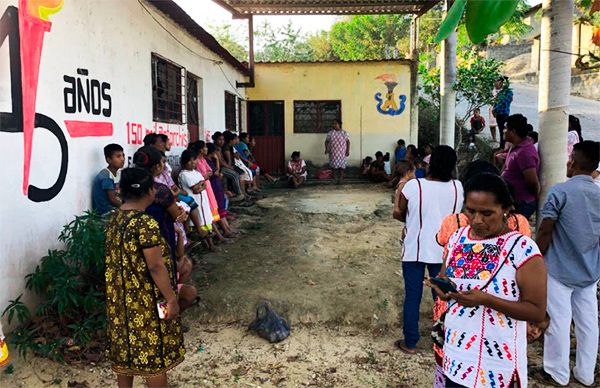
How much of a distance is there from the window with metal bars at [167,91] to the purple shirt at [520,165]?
462cm

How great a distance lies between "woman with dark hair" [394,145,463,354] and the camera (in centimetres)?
337

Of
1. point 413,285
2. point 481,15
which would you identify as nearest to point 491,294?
point 481,15

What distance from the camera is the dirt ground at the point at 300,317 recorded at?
3373 mm

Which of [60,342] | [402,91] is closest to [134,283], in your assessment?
[60,342]

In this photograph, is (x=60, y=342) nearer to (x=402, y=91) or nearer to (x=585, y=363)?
(x=585, y=363)

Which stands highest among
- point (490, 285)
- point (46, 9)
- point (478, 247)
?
point (46, 9)

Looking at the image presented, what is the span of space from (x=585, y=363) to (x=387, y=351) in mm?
1394

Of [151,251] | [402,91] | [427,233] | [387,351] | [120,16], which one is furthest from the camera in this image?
[402,91]

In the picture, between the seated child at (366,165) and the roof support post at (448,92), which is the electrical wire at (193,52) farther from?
the roof support post at (448,92)

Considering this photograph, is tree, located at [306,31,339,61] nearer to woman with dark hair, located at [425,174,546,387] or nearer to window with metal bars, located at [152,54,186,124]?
window with metal bars, located at [152,54,186,124]

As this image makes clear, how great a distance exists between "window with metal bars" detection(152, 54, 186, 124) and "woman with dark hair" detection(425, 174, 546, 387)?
5468mm

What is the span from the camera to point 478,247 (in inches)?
74.0

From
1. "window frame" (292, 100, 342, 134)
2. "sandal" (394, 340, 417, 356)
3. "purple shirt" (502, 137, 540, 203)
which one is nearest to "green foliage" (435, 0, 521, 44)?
"sandal" (394, 340, 417, 356)

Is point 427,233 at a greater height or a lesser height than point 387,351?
greater
